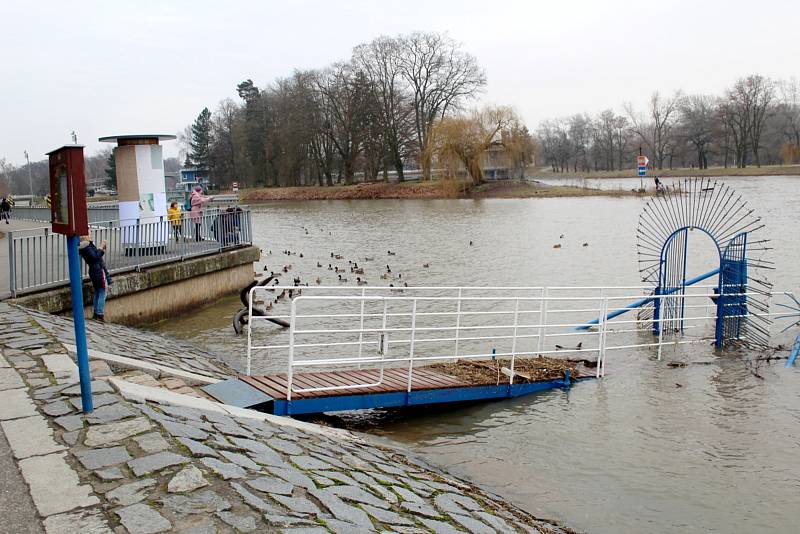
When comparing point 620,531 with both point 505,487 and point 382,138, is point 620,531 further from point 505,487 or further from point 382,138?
point 382,138

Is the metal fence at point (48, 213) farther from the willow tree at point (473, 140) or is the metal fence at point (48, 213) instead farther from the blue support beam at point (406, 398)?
the willow tree at point (473, 140)

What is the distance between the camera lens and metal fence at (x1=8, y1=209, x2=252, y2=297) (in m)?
12.5

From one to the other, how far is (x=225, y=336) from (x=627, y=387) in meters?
7.96

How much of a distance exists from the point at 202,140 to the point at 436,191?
58.1m

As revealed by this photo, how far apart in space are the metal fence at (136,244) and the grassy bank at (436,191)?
51835 mm

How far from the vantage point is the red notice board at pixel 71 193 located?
5688 mm

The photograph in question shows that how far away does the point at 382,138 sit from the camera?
3462 inches

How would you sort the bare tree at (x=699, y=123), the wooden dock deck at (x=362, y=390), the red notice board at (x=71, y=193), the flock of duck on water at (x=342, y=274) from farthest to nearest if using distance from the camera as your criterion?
the bare tree at (x=699, y=123) → the flock of duck on water at (x=342, y=274) → the wooden dock deck at (x=362, y=390) → the red notice board at (x=71, y=193)

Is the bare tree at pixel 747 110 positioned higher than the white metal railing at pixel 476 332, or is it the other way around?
the bare tree at pixel 747 110

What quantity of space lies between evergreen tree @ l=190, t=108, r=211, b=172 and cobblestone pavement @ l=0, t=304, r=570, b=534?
112828 mm

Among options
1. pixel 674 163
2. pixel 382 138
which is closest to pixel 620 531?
pixel 382 138

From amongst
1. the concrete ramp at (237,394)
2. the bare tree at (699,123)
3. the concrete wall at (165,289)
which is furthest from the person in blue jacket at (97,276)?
the bare tree at (699,123)

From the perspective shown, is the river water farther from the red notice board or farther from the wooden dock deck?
the red notice board

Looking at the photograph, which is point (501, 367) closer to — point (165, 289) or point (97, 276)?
point (97, 276)
